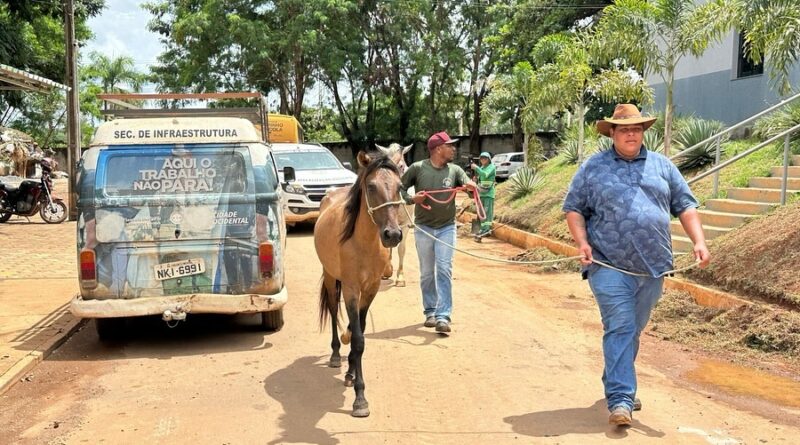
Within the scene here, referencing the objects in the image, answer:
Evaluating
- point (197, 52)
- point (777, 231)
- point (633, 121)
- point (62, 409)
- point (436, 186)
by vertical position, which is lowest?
point (62, 409)

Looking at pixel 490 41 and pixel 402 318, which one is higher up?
pixel 490 41

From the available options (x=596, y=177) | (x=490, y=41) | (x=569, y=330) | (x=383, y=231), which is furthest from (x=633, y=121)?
(x=490, y=41)

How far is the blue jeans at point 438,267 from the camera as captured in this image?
23.8 feet

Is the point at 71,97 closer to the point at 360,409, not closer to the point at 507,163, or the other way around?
the point at 360,409

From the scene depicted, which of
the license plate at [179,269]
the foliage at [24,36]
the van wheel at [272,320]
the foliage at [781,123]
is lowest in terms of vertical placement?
the van wheel at [272,320]

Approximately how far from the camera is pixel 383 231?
4934 mm

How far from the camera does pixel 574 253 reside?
39.2 feet

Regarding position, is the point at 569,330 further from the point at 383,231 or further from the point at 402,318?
the point at 383,231

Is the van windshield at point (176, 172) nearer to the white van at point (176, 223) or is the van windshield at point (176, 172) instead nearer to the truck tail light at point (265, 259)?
the white van at point (176, 223)

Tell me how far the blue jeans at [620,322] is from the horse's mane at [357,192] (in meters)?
1.62

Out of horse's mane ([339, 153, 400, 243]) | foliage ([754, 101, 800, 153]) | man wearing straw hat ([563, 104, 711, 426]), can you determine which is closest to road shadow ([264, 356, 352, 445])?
horse's mane ([339, 153, 400, 243])

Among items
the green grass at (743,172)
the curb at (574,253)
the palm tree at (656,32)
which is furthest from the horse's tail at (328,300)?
the palm tree at (656,32)

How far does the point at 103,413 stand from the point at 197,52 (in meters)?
29.6

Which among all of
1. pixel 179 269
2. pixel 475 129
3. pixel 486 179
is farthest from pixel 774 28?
pixel 475 129
